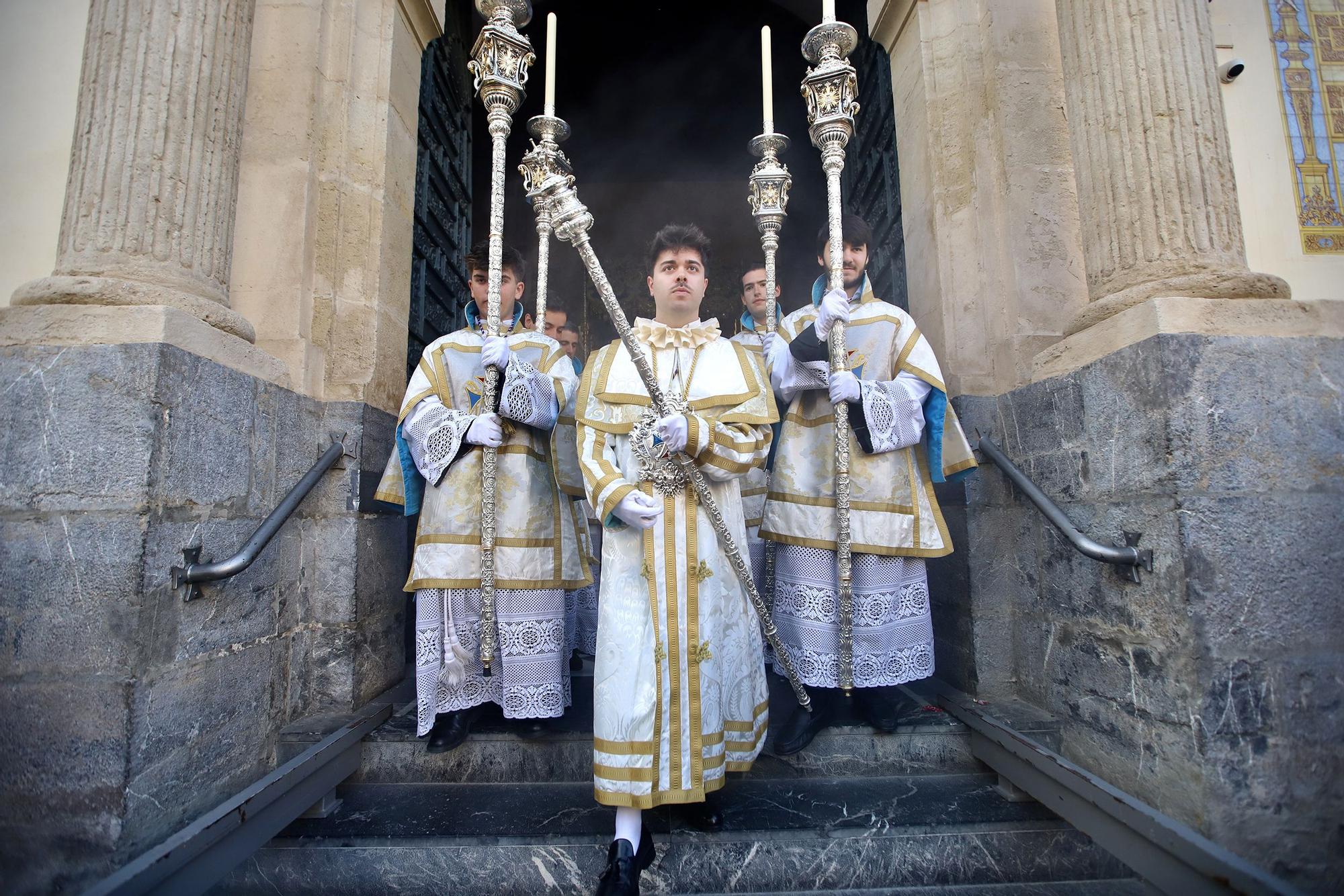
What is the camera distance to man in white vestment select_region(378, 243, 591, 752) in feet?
9.70

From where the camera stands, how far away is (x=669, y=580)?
2.42 m

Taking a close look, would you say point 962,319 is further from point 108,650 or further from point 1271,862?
point 108,650

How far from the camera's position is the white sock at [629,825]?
2.25m

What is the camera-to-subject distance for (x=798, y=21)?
767 cm

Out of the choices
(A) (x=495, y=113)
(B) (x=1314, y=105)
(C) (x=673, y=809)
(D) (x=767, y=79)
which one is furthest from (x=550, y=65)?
(B) (x=1314, y=105)

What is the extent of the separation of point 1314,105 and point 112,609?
20.3 feet

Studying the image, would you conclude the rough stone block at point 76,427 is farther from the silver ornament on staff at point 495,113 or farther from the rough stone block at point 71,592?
the silver ornament on staff at point 495,113

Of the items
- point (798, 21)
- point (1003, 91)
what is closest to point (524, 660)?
point (1003, 91)

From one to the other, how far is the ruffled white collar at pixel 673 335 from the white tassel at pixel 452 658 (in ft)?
4.73

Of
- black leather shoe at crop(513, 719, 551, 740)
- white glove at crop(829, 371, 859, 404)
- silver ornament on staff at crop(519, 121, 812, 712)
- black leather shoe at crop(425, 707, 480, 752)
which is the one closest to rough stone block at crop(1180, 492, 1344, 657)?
white glove at crop(829, 371, 859, 404)

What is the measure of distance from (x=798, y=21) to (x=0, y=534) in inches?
328

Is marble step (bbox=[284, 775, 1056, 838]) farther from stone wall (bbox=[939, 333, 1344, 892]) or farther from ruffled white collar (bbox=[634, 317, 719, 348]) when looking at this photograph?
ruffled white collar (bbox=[634, 317, 719, 348])

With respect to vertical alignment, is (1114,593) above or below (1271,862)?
above

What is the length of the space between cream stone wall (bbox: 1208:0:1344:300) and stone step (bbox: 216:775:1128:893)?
131 inches
